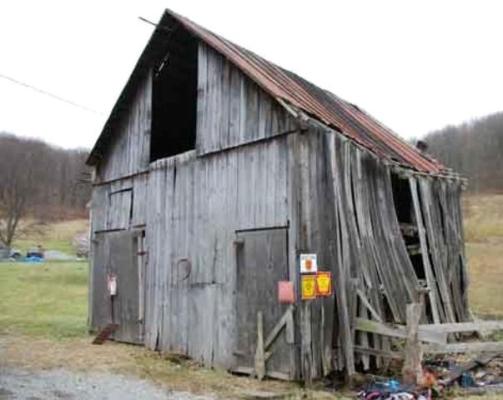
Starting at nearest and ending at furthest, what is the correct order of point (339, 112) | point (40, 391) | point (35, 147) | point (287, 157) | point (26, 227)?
1. point (40, 391)
2. point (287, 157)
3. point (339, 112)
4. point (26, 227)
5. point (35, 147)

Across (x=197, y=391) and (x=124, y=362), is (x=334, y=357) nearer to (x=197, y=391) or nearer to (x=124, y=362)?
(x=197, y=391)

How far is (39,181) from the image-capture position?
276ft

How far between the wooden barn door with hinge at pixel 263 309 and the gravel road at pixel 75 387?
6.11 feet

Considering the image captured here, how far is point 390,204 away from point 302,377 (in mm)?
4039

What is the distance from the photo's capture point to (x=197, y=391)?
32.2 ft

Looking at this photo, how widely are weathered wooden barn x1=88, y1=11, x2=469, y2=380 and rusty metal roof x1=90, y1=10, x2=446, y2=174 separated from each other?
7 centimetres

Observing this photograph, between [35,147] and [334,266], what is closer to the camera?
[334,266]

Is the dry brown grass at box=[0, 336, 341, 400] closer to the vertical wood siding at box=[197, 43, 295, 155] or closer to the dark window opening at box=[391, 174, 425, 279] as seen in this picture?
the vertical wood siding at box=[197, 43, 295, 155]

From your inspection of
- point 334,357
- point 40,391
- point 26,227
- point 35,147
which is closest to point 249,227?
point 334,357

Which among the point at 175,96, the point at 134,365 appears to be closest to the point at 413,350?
the point at 134,365

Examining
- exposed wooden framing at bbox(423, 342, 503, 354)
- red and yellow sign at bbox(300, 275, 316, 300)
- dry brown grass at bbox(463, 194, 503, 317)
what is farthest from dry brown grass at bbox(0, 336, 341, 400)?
dry brown grass at bbox(463, 194, 503, 317)

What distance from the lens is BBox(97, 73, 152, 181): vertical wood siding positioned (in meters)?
15.1

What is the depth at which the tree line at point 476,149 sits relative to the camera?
66750 millimetres

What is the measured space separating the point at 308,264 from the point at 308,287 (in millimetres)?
385
